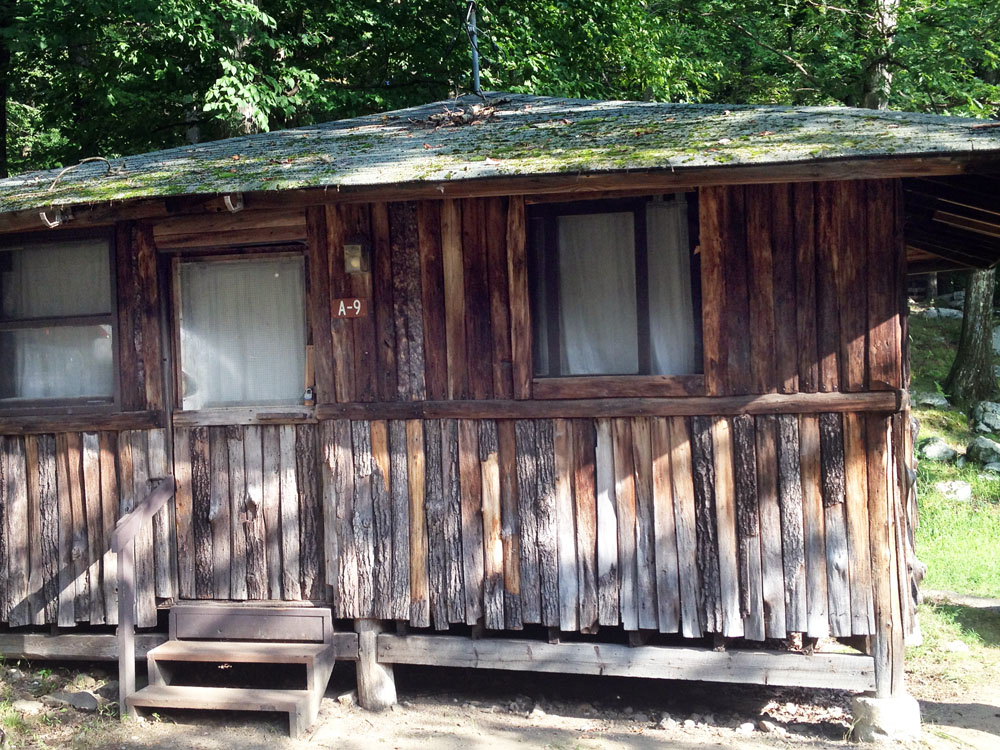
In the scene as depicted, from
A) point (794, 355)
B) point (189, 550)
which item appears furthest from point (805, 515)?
point (189, 550)

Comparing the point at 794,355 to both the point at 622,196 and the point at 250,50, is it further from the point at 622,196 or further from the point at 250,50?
the point at 250,50

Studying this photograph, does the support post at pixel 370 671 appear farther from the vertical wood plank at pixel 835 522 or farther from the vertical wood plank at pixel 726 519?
the vertical wood plank at pixel 835 522

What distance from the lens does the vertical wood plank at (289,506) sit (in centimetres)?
633

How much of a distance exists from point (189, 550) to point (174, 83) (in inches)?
402

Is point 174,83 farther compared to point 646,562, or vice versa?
point 174,83

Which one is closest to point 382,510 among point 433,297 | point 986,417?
point 433,297

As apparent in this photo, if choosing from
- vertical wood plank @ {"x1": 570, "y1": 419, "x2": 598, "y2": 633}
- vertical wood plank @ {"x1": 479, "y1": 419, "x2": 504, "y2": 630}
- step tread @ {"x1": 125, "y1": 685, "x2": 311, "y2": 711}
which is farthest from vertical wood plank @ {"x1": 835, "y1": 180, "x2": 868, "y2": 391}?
step tread @ {"x1": 125, "y1": 685, "x2": 311, "y2": 711}

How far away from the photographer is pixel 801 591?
18.5ft

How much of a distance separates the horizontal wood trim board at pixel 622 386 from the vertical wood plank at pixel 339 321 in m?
1.25

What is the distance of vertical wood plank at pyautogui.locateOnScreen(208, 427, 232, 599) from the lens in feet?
21.0

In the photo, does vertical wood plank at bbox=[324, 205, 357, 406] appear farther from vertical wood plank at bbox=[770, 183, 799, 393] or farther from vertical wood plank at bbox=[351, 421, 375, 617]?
vertical wood plank at bbox=[770, 183, 799, 393]

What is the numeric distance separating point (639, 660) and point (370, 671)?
1.80 metres

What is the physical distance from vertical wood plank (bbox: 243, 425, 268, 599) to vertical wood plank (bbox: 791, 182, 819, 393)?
3.58 m

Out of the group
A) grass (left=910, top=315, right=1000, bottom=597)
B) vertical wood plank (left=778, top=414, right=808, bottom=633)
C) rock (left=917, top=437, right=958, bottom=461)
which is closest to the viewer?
vertical wood plank (left=778, top=414, right=808, bottom=633)
